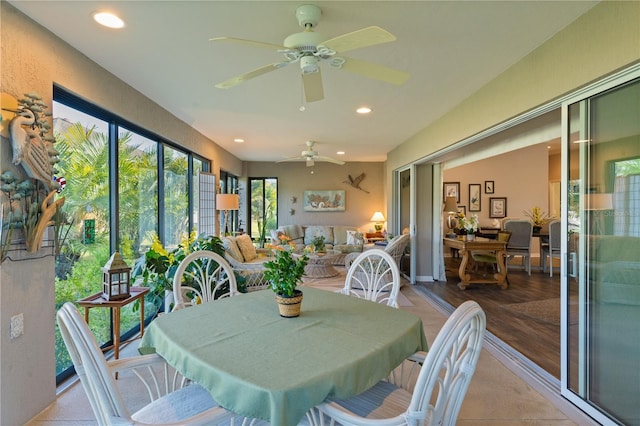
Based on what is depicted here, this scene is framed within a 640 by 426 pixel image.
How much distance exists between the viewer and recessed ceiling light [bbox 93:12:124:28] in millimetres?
2000

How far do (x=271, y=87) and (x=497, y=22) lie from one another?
1974mm

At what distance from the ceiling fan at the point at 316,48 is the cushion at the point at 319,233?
19.7 feet

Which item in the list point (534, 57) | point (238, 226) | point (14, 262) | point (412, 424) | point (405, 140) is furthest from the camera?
point (238, 226)

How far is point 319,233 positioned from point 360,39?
658cm

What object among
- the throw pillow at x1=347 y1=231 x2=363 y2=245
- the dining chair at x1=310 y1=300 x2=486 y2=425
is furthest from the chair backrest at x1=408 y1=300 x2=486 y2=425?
the throw pillow at x1=347 y1=231 x2=363 y2=245

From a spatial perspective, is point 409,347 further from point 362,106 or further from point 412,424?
point 362,106

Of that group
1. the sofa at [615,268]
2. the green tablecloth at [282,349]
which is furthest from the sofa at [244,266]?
the sofa at [615,268]

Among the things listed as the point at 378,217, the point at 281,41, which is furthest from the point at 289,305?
the point at 378,217

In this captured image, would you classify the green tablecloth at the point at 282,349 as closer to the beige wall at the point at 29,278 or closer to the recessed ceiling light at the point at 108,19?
the beige wall at the point at 29,278

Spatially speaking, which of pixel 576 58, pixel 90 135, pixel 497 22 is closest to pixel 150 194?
pixel 90 135

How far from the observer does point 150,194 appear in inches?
156

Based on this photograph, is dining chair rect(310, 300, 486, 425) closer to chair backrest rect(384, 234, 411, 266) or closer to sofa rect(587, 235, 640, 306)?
sofa rect(587, 235, 640, 306)

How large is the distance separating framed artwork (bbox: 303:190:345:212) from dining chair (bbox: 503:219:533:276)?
387 centimetres

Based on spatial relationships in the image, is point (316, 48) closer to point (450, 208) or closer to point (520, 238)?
point (450, 208)
